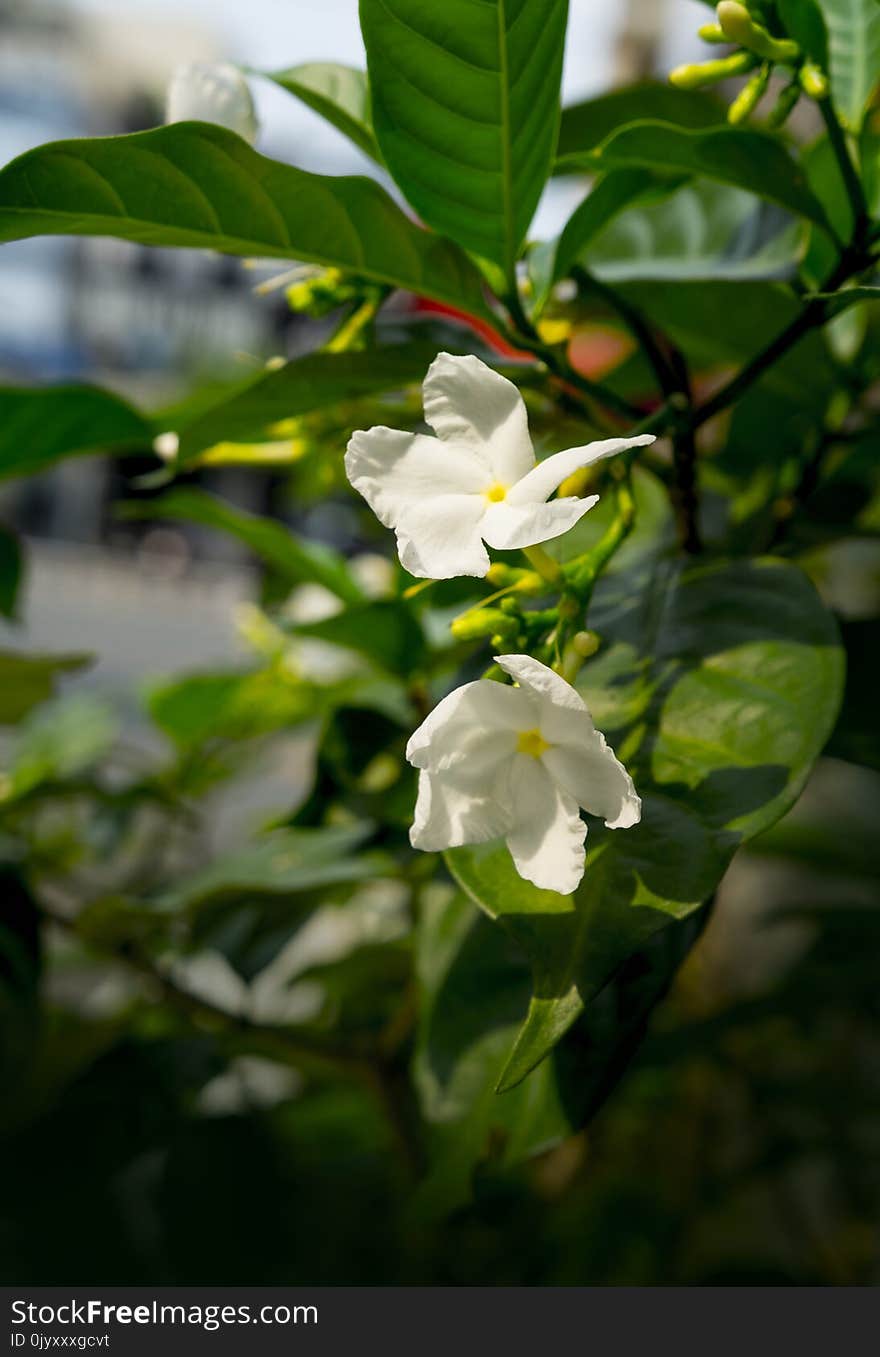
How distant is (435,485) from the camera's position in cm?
34

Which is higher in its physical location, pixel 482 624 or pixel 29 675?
pixel 482 624

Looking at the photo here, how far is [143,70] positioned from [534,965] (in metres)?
5.98

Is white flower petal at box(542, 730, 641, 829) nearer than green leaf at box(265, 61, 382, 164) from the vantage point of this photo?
Yes

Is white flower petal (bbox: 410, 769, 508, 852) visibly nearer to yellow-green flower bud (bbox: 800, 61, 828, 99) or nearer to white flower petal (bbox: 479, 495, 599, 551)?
white flower petal (bbox: 479, 495, 599, 551)

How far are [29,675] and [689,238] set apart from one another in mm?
484

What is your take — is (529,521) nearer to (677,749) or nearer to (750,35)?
(677,749)

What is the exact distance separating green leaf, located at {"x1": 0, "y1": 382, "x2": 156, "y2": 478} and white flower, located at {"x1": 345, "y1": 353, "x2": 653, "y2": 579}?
0.86ft

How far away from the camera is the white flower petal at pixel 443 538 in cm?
31

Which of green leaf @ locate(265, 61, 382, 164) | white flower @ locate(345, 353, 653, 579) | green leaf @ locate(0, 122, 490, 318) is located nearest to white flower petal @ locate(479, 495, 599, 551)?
white flower @ locate(345, 353, 653, 579)

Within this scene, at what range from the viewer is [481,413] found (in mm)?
331

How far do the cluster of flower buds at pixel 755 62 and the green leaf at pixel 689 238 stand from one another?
112 millimetres

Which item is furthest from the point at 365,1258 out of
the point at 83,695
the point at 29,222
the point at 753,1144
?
the point at 29,222

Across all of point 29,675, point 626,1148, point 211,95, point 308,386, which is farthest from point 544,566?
point 626,1148

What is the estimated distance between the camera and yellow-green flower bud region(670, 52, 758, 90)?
1.27 feet
